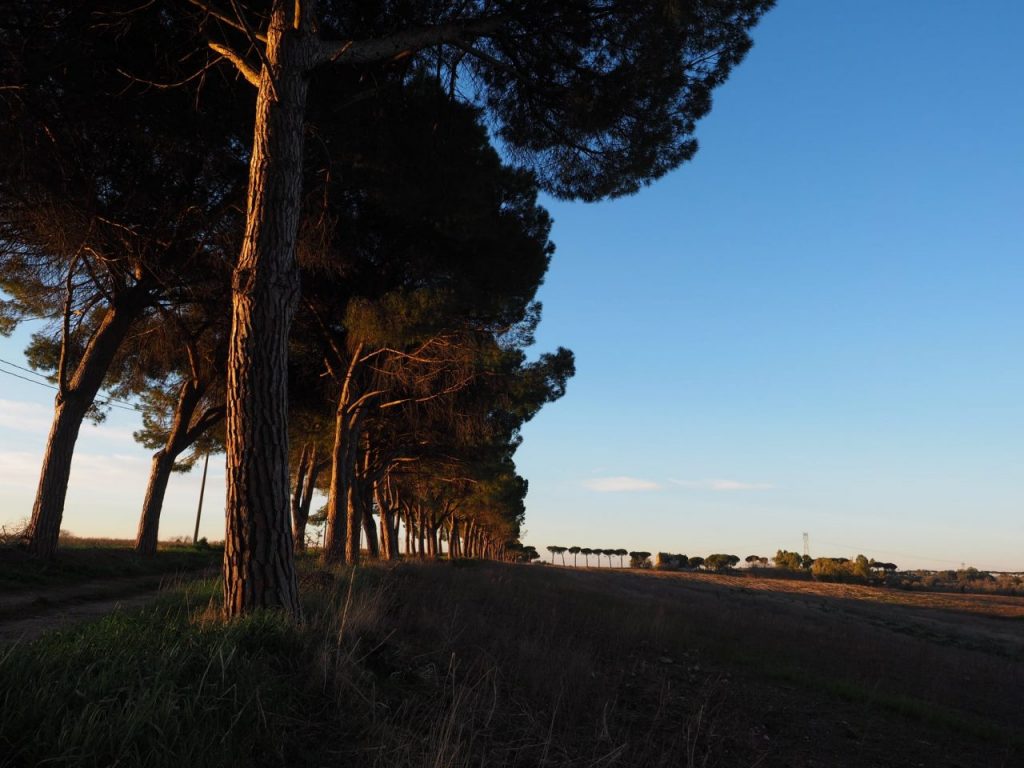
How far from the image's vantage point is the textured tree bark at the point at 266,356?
18.3 ft

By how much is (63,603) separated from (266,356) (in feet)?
22.5

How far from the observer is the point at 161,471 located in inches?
690

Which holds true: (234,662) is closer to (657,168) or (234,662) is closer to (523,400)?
(657,168)

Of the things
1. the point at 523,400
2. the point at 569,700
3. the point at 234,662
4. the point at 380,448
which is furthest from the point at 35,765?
the point at 380,448

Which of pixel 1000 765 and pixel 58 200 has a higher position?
pixel 58 200

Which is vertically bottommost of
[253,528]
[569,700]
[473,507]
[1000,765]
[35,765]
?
[1000,765]

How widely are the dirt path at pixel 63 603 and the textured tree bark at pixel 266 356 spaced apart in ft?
5.48

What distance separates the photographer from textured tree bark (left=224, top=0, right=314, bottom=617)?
219 inches

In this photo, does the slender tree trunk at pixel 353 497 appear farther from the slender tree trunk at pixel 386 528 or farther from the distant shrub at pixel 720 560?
the distant shrub at pixel 720 560

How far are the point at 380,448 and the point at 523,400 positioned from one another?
7203 mm

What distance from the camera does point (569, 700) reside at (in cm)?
601

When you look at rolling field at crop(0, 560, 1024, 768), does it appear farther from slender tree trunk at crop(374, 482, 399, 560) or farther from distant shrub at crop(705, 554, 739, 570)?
distant shrub at crop(705, 554, 739, 570)

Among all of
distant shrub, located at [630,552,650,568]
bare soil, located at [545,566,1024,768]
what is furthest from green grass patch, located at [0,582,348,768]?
distant shrub, located at [630,552,650,568]

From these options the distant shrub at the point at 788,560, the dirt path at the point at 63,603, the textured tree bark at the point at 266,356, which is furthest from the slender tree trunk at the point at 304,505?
the distant shrub at the point at 788,560
